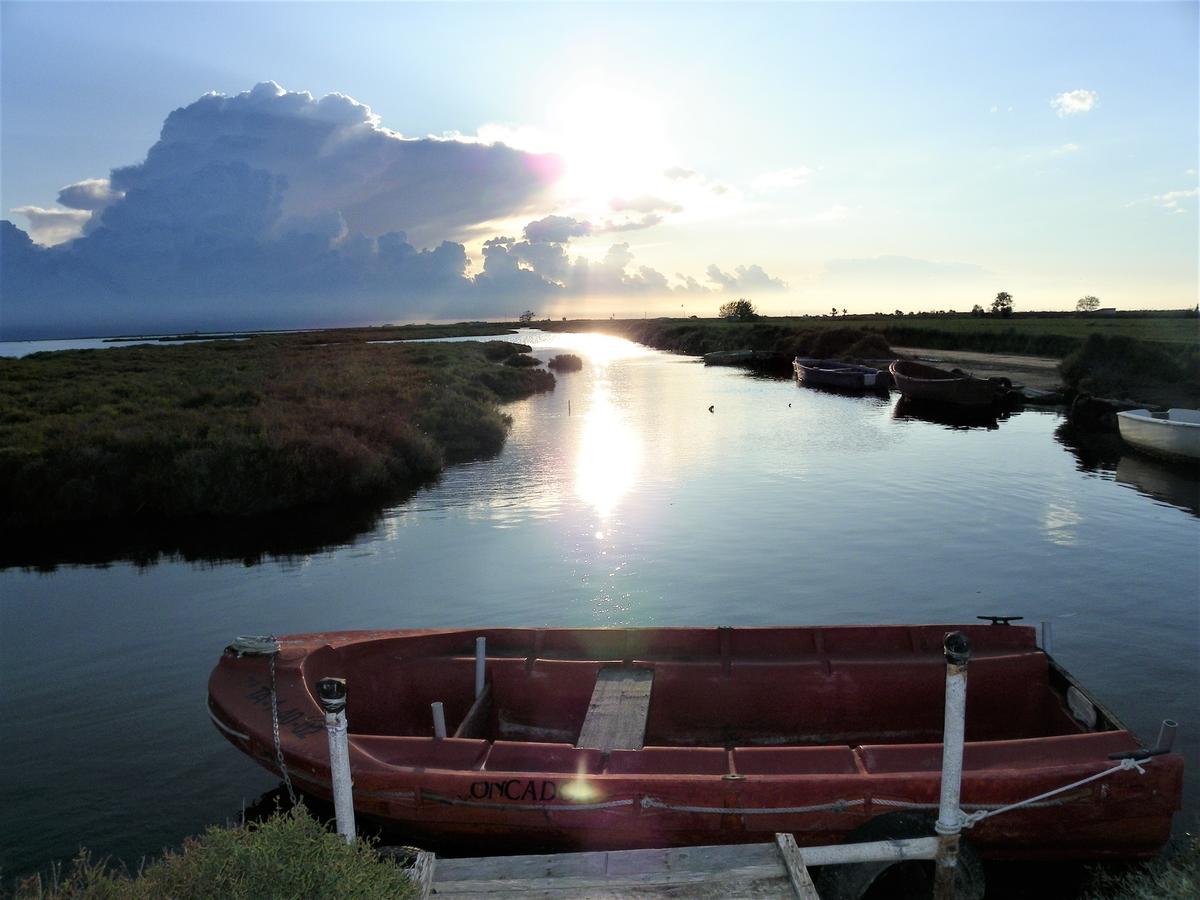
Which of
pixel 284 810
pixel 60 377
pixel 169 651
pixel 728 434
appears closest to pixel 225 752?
pixel 284 810

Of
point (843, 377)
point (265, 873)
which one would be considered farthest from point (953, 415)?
point (265, 873)

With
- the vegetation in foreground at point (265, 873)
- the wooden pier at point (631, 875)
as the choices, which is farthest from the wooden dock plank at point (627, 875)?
the vegetation in foreground at point (265, 873)

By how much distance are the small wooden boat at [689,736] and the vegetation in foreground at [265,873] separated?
85.9 inches

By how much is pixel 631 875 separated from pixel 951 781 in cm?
268

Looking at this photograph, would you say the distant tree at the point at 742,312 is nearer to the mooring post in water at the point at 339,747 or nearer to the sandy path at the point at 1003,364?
the sandy path at the point at 1003,364

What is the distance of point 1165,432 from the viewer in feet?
95.1

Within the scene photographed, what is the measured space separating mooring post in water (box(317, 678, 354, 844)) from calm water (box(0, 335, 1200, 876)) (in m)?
3.75

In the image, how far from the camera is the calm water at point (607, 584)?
10.3m

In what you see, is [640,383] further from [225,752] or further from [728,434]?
[225,752]

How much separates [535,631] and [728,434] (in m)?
27.8

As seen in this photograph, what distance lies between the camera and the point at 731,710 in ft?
32.1

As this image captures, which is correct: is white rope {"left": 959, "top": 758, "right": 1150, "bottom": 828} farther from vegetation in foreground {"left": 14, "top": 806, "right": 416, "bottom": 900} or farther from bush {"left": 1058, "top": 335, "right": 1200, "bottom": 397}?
bush {"left": 1058, "top": 335, "right": 1200, "bottom": 397}

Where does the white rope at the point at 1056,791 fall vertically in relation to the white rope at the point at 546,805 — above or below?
above

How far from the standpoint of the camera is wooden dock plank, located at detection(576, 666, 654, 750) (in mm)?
8523
